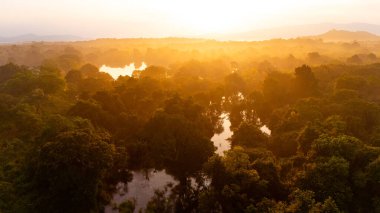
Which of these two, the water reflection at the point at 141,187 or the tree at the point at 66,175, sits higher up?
the tree at the point at 66,175

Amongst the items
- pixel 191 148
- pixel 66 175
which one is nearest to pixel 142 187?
pixel 191 148

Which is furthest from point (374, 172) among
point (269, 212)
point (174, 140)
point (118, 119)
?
point (118, 119)

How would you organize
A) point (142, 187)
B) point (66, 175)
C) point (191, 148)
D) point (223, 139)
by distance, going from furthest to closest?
1. point (223, 139)
2. point (142, 187)
3. point (191, 148)
4. point (66, 175)

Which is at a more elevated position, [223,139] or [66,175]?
[66,175]

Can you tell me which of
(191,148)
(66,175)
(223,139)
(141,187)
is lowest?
(141,187)

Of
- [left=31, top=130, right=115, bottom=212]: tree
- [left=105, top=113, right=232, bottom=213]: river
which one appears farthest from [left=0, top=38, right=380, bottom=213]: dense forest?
[left=105, top=113, right=232, bottom=213]: river

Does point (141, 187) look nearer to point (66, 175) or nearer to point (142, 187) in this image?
point (142, 187)

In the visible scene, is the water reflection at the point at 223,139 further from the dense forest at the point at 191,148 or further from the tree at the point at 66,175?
the tree at the point at 66,175

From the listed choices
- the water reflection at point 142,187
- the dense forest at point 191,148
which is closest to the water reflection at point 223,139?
the dense forest at point 191,148
